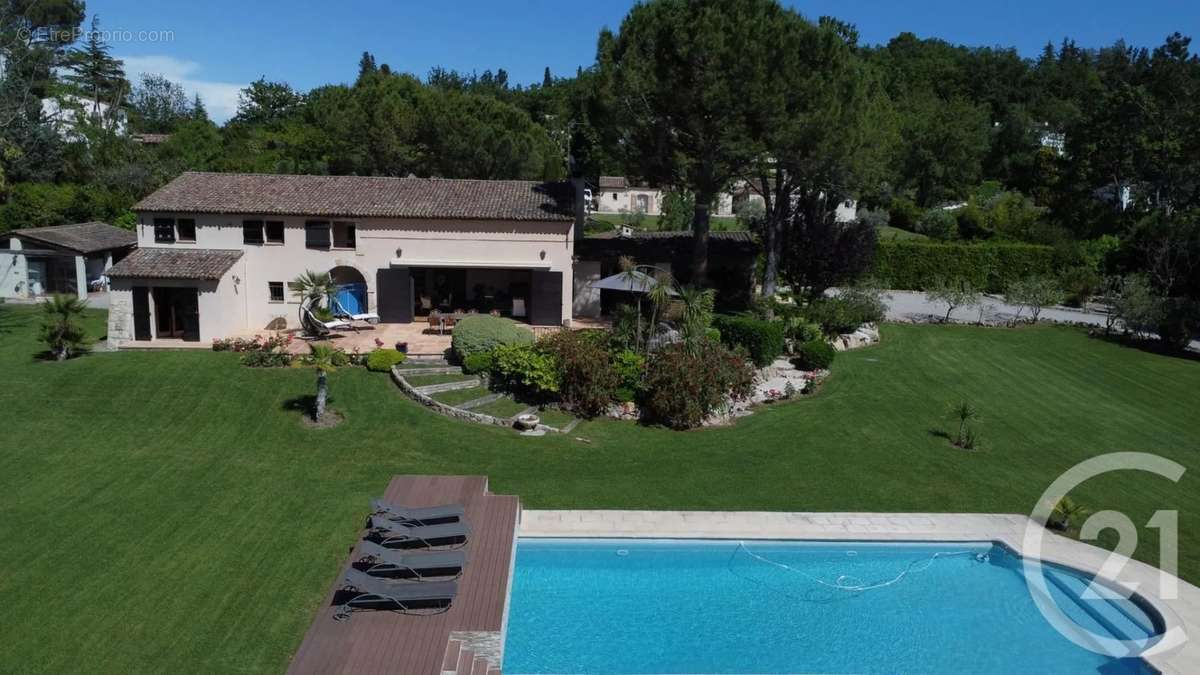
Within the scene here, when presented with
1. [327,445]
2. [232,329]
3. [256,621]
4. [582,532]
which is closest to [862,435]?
[582,532]

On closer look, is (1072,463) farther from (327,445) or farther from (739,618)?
(327,445)

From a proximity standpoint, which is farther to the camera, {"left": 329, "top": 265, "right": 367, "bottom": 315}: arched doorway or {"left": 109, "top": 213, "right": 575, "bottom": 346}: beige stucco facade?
{"left": 329, "top": 265, "right": 367, "bottom": 315}: arched doorway

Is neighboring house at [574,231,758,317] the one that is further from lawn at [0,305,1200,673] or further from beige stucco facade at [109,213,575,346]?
lawn at [0,305,1200,673]

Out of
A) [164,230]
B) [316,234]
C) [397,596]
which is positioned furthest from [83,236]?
[397,596]

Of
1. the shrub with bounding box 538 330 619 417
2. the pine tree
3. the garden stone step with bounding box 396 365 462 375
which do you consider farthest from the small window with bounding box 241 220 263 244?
the pine tree

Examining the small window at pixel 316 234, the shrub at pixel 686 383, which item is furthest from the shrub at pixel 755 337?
the small window at pixel 316 234
